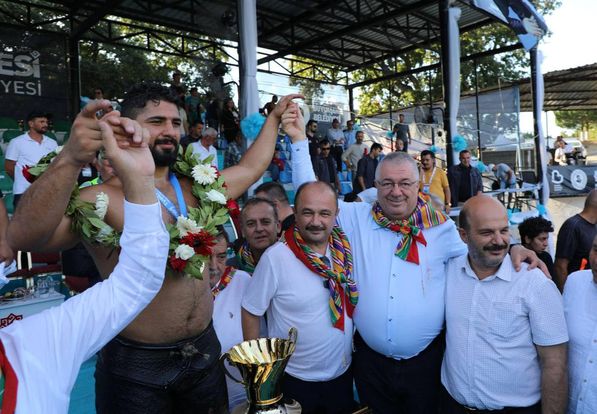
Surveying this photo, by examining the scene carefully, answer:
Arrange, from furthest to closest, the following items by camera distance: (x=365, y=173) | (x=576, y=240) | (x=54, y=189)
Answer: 1. (x=365, y=173)
2. (x=576, y=240)
3. (x=54, y=189)

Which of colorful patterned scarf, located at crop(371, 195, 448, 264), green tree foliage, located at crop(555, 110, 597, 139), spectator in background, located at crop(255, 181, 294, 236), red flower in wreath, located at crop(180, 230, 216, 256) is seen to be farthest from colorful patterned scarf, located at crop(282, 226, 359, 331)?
green tree foliage, located at crop(555, 110, 597, 139)

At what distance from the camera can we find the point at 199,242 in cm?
182

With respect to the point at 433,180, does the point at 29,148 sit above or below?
above

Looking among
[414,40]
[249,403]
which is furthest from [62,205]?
[414,40]

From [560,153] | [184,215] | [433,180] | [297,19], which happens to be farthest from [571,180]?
[184,215]

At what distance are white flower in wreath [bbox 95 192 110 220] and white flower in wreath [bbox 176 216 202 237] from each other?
0.29m

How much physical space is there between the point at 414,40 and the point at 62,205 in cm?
1742

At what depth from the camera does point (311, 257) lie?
Answer: 2.23 m

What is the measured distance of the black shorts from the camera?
1.74 meters

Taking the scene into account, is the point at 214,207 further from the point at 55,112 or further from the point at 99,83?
the point at 99,83

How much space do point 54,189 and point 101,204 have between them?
0.35 metres

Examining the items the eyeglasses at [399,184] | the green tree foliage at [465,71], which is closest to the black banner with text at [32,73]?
the eyeglasses at [399,184]

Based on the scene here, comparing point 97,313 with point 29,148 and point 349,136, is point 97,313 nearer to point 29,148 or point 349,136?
point 29,148

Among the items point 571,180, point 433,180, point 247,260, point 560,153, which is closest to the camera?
point 247,260
